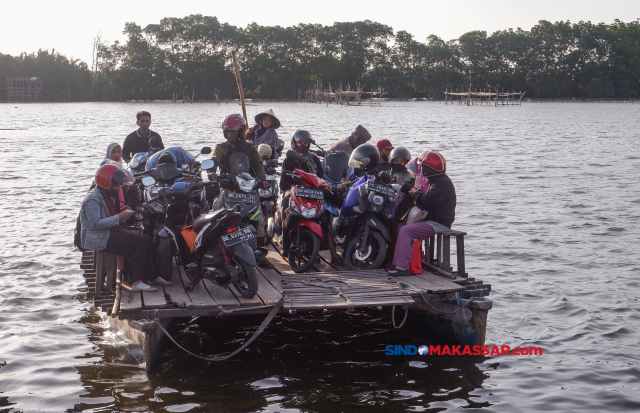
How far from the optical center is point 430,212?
7422 millimetres

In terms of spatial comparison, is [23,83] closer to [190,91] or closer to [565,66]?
[190,91]

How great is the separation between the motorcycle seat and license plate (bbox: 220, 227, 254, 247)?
0.24m

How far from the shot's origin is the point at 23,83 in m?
94.5

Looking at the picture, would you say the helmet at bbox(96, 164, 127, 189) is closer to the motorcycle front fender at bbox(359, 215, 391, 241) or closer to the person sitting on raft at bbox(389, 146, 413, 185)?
the motorcycle front fender at bbox(359, 215, 391, 241)

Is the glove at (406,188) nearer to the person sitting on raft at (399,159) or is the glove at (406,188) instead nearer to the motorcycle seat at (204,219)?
the person sitting on raft at (399,159)

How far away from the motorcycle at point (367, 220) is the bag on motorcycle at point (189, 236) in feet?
6.33

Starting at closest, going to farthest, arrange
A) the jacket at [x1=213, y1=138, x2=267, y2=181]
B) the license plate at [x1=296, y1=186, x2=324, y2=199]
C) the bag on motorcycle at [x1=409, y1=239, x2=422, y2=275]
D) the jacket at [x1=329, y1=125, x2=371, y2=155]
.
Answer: the bag on motorcycle at [x1=409, y1=239, x2=422, y2=275] → the license plate at [x1=296, y1=186, x2=324, y2=199] → the jacket at [x1=213, y1=138, x2=267, y2=181] → the jacket at [x1=329, y1=125, x2=371, y2=155]

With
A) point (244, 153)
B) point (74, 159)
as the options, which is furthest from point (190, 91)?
point (244, 153)

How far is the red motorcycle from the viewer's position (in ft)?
24.8

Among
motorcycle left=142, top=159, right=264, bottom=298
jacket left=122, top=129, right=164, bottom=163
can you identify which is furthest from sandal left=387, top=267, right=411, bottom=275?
jacket left=122, top=129, right=164, bottom=163

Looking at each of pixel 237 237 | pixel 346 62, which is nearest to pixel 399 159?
pixel 237 237

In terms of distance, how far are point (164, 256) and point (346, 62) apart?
114013 millimetres

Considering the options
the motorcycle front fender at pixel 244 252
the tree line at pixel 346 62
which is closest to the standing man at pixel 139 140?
the motorcycle front fender at pixel 244 252

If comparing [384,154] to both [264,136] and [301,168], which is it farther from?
[264,136]
